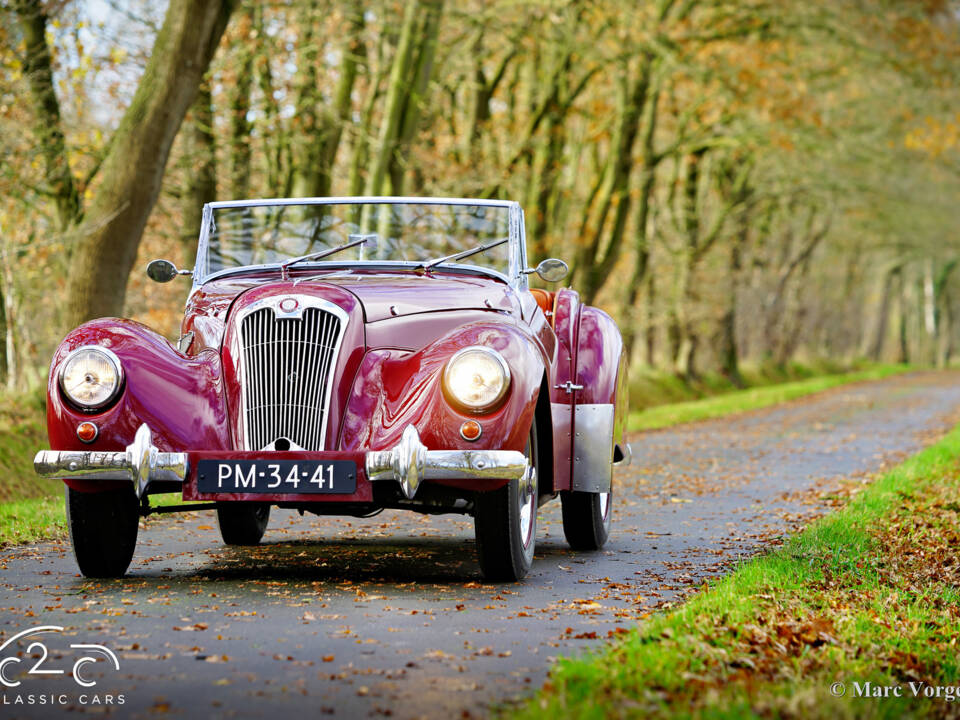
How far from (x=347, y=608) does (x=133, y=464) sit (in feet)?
4.22

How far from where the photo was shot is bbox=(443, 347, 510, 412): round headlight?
21.8 feet

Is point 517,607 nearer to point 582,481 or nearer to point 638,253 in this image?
point 582,481

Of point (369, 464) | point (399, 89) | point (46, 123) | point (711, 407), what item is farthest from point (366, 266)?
point (711, 407)

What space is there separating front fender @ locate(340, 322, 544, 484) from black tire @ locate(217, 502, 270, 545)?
2.01m

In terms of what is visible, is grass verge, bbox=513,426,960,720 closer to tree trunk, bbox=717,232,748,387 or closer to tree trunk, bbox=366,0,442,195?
tree trunk, bbox=366,0,442,195

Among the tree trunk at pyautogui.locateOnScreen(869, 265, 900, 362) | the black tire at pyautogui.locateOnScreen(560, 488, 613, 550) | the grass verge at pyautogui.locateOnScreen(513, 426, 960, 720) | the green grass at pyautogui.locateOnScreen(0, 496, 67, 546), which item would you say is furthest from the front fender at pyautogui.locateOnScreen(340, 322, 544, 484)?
the tree trunk at pyautogui.locateOnScreen(869, 265, 900, 362)

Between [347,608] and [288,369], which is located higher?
[288,369]

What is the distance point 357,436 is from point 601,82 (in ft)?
77.3

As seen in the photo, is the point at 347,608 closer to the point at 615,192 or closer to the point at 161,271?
the point at 161,271

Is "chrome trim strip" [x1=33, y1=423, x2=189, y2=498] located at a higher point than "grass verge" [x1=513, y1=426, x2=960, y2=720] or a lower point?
higher

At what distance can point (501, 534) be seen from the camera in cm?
685

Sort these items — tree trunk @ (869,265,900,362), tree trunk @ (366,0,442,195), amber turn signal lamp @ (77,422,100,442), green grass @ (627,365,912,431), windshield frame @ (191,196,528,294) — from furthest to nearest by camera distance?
1. tree trunk @ (869,265,900,362)
2. green grass @ (627,365,912,431)
3. tree trunk @ (366,0,442,195)
4. windshield frame @ (191,196,528,294)
5. amber turn signal lamp @ (77,422,100,442)

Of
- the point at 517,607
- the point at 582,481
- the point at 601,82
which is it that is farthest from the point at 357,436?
the point at 601,82

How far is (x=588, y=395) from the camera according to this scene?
8516mm
